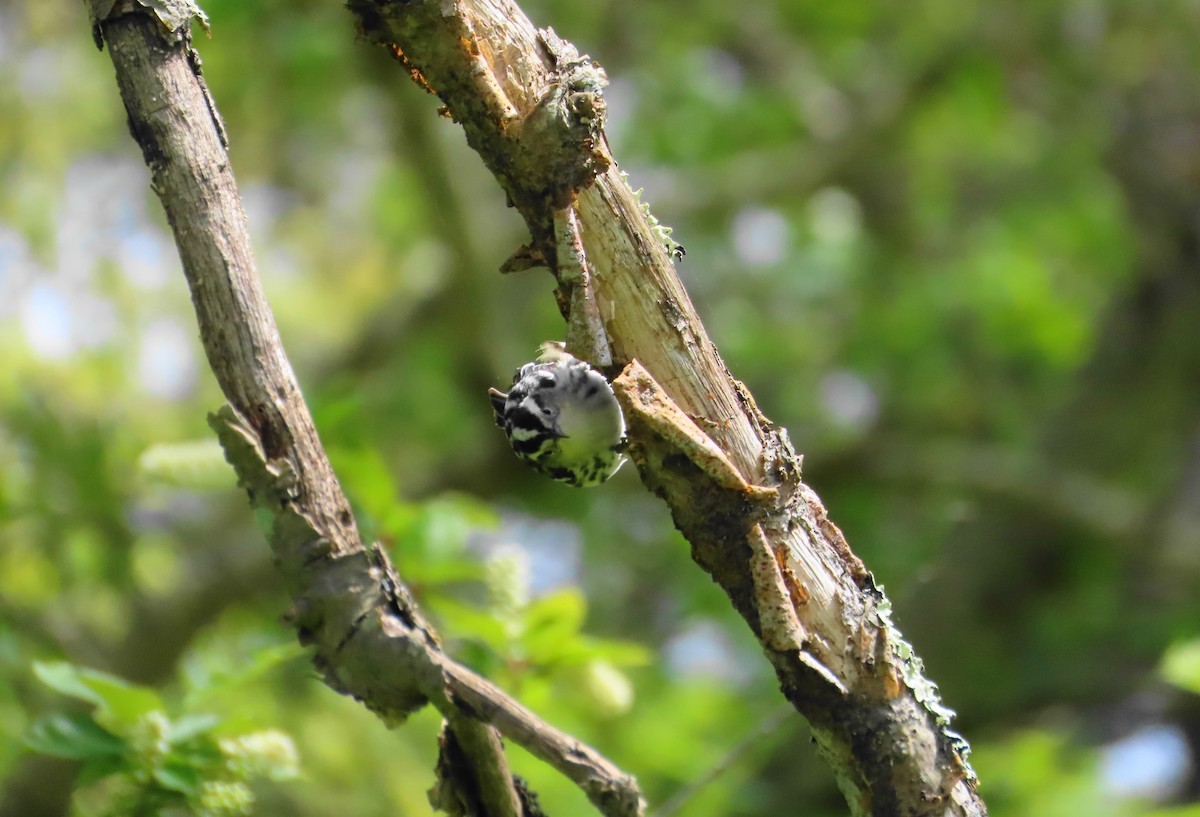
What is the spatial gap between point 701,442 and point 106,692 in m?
0.72

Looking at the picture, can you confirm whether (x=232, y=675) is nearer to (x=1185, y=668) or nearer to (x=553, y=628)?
(x=553, y=628)

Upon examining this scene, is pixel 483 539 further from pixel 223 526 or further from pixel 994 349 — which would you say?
pixel 994 349

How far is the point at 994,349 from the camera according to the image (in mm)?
5035

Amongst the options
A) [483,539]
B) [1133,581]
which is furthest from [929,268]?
[483,539]

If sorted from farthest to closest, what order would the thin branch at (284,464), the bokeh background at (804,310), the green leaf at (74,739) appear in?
the bokeh background at (804,310) < the green leaf at (74,739) < the thin branch at (284,464)

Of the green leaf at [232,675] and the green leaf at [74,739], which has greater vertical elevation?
the green leaf at [232,675]

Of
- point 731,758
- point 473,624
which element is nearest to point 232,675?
point 473,624

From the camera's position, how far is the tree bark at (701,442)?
108 cm

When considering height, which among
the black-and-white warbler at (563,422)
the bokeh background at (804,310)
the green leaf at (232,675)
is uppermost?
the bokeh background at (804,310)

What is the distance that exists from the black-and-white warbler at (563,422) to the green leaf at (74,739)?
2.13 ft

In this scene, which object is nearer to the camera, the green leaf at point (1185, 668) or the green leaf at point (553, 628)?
the green leaf at point (1185, 668)

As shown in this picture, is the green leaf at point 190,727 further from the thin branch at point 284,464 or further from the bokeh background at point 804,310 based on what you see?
the bokeh background at point 804,310

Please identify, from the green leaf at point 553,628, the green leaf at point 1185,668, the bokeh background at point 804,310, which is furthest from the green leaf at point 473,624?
the bokeh background at point 804,310

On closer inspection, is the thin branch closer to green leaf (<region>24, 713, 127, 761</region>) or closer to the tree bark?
the tree bark
